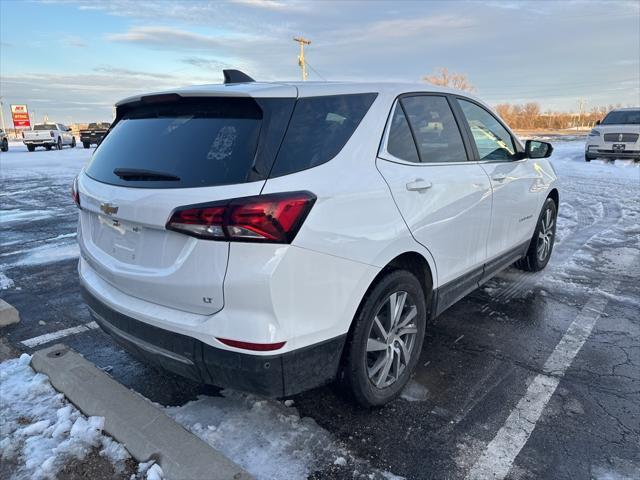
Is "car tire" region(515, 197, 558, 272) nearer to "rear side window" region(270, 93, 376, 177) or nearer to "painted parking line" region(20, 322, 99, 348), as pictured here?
"rear side window" region(270, 93, 376, 177)

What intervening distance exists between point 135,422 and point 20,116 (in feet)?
203

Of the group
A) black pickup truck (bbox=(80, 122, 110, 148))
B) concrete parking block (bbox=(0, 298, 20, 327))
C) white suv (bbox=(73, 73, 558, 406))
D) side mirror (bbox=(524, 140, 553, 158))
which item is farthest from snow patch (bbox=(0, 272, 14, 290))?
black pickup truck (bbox=(80, 122, 110, 148))

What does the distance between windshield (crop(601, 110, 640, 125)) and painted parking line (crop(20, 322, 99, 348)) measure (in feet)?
61.6

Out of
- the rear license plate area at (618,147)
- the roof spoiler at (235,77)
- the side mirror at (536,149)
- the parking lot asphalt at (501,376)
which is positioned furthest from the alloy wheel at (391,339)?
the rear license plate area at (618,147)

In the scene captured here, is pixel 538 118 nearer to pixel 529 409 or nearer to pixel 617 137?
pixel 617 137

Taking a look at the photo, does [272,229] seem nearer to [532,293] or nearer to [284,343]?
[284,343]

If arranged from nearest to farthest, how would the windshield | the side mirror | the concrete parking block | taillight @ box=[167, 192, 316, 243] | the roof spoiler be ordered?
taillight @ box=[167, 192, 316, 243] < the roof spoiler < the concrete parking block < the side mirror < the windshield

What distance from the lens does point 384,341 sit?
285cm

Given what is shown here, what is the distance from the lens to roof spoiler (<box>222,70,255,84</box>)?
10.1 feet

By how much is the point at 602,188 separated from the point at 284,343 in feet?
38.8

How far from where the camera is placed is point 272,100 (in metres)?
2.38

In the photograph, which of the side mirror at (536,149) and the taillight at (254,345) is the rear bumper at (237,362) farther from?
the side mirror at (536,149)

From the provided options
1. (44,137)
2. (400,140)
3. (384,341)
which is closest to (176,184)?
(400,140)

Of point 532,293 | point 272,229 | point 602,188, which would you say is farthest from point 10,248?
point 602,188
